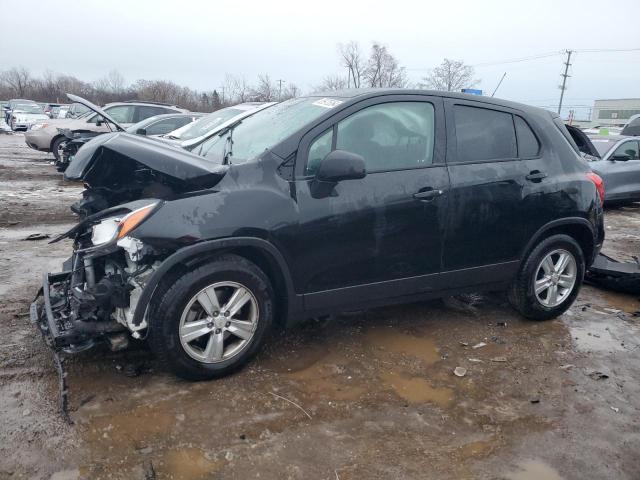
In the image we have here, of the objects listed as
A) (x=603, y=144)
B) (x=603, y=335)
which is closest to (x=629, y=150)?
(x=603, y=144)

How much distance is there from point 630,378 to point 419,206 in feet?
6.60

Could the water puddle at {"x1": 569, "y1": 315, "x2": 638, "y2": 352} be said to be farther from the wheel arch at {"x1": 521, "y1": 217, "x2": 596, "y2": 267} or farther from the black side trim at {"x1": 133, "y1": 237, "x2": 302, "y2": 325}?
the black side trim at {"x1": 133, "y1": 237, "x2": 302, "y2": 325}

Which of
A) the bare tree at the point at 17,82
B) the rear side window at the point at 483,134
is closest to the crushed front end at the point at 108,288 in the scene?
the rear side window at the point at 483,134

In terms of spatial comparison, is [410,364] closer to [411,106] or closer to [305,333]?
[305,333]

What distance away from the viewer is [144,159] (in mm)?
3342

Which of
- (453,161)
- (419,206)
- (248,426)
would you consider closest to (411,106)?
(453,161)

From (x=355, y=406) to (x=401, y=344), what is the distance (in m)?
1.01

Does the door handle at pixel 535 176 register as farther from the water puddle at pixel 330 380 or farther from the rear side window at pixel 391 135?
the water puddle at pixel 330 380

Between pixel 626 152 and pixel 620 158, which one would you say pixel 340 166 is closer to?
pixel 620 158

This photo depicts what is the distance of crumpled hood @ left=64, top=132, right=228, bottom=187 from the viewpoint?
10.7 feet

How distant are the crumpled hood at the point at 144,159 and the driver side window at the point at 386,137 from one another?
74 cm

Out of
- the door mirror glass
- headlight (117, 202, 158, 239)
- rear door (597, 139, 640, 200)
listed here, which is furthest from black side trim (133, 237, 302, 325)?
the door mirror glass

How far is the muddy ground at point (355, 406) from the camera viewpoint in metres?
2.71

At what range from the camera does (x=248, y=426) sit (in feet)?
9.80
